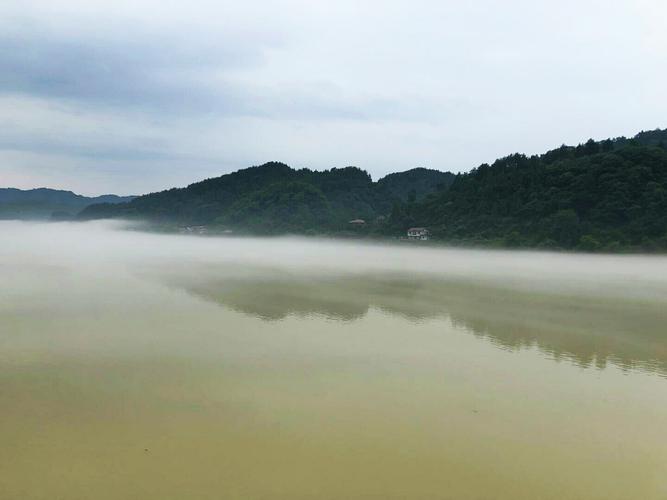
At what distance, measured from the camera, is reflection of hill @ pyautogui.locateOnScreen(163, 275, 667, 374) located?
38.8ft

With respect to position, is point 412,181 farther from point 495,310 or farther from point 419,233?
point 495,310

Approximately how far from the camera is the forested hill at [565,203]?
4772 cm

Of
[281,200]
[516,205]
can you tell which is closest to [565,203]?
[516,205]

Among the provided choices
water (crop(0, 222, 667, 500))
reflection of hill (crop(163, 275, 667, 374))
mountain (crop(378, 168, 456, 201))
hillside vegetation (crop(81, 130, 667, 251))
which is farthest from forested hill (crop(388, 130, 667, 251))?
mountain (crop(378, 168, 456, 201))

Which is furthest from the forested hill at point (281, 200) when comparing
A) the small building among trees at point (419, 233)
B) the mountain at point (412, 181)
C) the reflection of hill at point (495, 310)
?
the reflection of hill at point (495, 310)

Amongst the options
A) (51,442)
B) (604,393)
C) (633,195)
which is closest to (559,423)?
(604,393)

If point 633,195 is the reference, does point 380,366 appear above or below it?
below

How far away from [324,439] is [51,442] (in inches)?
130

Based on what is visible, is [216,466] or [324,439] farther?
[324,439]

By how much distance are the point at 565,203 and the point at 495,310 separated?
140ft

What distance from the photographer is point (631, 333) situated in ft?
44.1

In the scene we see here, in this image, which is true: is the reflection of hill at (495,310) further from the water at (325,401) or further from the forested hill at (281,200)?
the forested hill at (281,200)

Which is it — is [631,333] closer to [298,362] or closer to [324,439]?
[298,362]

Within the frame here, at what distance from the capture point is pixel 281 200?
333ft
